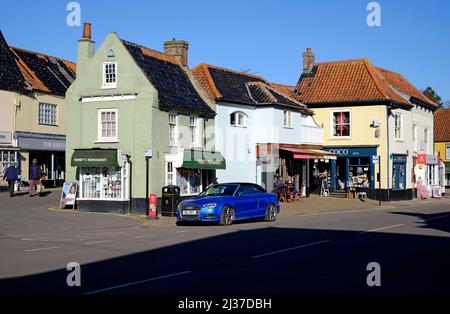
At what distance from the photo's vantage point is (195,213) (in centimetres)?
2292

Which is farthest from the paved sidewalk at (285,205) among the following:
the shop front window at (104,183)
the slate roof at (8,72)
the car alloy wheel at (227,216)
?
the slate roof at (8,72)

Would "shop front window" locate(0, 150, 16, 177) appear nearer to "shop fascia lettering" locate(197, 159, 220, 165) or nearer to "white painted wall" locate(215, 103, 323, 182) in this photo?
"white painted wall" locate(215, 103, 323, 182)

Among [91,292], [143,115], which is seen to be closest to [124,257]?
[91,292]

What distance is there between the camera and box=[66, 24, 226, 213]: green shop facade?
28.5 meters

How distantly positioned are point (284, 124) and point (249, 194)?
1383 cm

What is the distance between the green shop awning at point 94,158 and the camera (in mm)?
27984

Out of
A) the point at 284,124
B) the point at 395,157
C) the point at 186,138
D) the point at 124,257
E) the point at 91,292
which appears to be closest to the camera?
the point at 91,292

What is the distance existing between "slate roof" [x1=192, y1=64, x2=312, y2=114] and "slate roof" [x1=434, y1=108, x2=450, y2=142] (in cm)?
3872

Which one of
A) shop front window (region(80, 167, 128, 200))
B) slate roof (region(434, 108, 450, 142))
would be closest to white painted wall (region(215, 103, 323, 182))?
shop front window (region(80, 167, 128, 200))

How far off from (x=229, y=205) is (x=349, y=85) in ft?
77.6

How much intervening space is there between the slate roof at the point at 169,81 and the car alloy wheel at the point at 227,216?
299 inches

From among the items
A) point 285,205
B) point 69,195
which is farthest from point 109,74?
point 285,205
